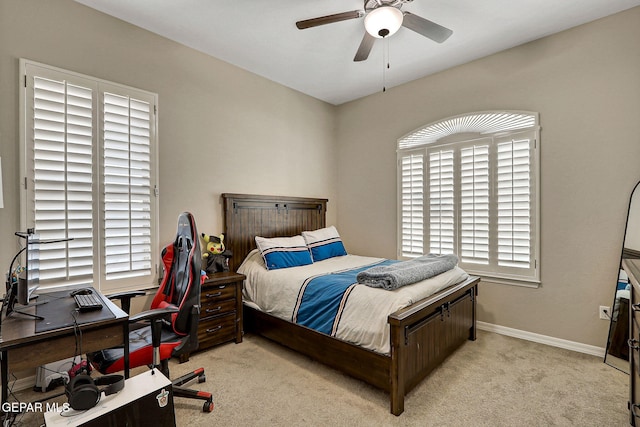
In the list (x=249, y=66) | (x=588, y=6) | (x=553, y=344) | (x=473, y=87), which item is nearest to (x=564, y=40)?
(x=588, y=6)

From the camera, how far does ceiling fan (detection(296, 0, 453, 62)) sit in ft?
6.77

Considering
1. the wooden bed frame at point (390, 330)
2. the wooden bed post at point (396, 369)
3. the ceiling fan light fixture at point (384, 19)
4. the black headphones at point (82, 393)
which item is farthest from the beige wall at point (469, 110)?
the wooden bed post at point (396, 369)

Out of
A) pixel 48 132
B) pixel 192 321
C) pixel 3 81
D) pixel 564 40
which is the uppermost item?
pixel 564 40

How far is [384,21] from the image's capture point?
82.1 inches

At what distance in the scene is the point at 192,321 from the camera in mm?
2002

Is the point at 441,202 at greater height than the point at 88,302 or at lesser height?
greater

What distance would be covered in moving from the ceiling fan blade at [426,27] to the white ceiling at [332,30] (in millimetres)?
359

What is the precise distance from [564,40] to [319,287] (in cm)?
320

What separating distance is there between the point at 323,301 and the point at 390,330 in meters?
0.64

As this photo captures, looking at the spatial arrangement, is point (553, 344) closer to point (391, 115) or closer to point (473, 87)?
point (473, 87)

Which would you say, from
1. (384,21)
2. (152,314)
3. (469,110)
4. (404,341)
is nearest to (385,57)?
(469,110)

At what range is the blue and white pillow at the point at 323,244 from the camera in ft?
12.3

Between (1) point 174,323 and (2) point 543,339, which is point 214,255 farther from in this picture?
(2) point 543,339

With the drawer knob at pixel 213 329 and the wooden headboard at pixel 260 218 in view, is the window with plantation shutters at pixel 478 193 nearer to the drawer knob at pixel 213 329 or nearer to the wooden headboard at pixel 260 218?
the wooden headboard at pixel 260 218
